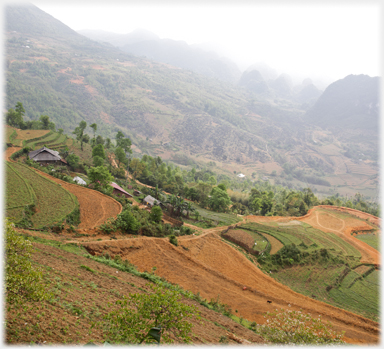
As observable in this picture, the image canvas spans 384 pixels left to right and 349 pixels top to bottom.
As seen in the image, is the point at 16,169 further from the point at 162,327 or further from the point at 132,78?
the point at 132,78

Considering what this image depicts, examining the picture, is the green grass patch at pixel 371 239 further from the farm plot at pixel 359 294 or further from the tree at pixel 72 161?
the tree at pixel 72 161

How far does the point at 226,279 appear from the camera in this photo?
21.9 m

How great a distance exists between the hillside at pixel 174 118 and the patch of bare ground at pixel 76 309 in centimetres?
9994

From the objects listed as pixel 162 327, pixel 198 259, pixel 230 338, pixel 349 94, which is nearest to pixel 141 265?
pixel 198 259

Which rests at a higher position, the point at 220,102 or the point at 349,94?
the point at 349,94

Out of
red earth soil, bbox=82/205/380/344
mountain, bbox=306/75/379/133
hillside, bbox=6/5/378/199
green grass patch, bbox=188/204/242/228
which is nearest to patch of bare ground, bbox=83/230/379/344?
red earth soil, bbox=82/205/380/344

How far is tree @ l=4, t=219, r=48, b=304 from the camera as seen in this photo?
657 centimetres

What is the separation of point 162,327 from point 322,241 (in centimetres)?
3246

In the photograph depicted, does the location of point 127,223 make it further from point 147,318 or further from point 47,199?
point 147,318

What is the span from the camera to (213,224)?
121 feet

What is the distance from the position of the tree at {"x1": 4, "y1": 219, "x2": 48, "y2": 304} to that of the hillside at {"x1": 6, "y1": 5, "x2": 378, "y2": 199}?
4241 inches

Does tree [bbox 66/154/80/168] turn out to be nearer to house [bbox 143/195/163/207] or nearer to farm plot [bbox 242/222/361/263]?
house [bbox 143/195/163/207]

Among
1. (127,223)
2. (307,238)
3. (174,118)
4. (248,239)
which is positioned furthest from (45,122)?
(174,118)

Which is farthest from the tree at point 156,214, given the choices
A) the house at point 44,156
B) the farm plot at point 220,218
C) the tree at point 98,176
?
the house at point 44,156
